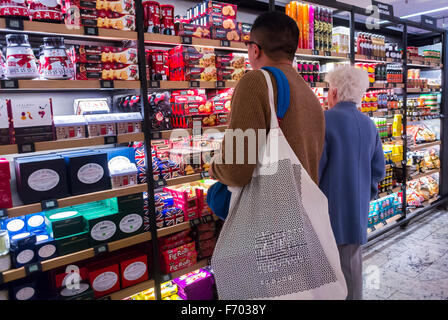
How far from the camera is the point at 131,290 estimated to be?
263 cm

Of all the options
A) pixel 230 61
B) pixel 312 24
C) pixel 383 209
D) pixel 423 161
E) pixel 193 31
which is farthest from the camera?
pixel 423 161

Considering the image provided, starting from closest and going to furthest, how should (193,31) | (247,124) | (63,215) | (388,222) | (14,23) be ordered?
(247,124) < (14,23) < (63,215) < (193,31) < (388,222)

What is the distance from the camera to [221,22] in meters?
2.90

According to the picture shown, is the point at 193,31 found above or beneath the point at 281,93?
above

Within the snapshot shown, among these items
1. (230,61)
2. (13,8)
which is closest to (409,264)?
(230,61)

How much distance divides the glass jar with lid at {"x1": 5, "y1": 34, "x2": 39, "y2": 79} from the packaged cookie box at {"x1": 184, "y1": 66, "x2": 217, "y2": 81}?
1115 millimetres

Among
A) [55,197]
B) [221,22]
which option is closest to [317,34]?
[221,22]

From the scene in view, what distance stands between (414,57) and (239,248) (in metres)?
5.09

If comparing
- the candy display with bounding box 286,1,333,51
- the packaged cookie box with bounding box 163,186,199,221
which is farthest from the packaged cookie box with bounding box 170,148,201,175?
the candy display with bounding box 286,1,333,51

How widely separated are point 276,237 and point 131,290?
1.72 meters

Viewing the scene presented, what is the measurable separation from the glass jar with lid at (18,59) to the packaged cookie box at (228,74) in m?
1.46

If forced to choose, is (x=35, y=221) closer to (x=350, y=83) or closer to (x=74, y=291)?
(x=74, y=291)

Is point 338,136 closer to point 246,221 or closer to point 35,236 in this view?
point 246,221

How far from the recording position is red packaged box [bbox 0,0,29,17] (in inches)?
77.1
